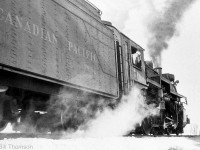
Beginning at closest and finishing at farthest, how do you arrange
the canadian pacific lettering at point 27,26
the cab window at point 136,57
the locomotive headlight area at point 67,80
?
the canadian pacific lettering at point 27,26 < the locomotive headlight area at point 67,80 < the cab window at point 136,57

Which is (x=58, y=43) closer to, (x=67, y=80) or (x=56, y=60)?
(x=56, y=60)

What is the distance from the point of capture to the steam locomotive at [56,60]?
4.00 metres

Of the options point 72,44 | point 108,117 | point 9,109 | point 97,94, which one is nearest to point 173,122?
point 108,117

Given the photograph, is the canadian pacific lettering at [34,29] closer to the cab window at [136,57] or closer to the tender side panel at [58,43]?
the tender side panel at [58,43]

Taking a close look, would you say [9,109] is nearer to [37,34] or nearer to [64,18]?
[37,34]

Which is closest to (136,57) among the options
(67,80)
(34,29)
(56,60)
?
(67,80)

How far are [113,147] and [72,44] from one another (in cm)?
222

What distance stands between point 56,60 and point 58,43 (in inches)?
13.8

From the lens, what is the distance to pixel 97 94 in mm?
6516

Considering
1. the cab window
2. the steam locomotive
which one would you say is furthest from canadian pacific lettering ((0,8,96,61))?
the cab window

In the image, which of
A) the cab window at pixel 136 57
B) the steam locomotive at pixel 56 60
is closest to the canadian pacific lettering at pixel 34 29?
the steam locomotive at pixel 56 60

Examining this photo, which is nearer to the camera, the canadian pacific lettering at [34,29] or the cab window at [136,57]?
the canadian pacific lettering at [34,29]

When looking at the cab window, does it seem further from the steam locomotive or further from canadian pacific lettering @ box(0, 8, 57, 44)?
canadian pacific lettering @ box(0, 8, 57, 44)

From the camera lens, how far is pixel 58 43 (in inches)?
197
